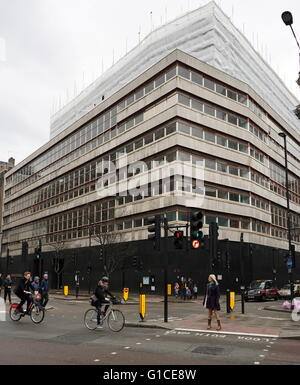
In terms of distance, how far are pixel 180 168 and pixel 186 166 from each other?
2.62ft

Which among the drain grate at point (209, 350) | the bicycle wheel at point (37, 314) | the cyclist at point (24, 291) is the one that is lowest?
the drain grate at point (209, 350)

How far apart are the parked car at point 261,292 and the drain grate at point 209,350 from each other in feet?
77.9

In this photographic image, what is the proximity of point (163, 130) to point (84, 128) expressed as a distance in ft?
62.3

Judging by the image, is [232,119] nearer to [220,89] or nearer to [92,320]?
[220,89]

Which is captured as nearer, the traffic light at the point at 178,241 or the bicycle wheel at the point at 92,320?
the bicycle wheel at the point at 92,320

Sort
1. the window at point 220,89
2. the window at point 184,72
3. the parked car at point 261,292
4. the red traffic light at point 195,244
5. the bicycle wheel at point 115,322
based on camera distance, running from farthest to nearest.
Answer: the window at point 220,89, the window at point 184,72, the parked car at point 261,292, the red traffic light at point 195,244, the bicycle wheel at point 115,322

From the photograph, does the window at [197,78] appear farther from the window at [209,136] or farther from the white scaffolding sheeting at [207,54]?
the window at [209,136]

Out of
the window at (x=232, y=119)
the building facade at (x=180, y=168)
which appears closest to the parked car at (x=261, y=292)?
the building facade at (x=180, y=168)

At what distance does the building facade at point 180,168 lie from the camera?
40375mm

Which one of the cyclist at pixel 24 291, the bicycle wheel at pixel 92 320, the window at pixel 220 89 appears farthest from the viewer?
the window at pixel 220 89

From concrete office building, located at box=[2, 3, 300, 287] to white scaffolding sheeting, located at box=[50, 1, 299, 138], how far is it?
0.94ft

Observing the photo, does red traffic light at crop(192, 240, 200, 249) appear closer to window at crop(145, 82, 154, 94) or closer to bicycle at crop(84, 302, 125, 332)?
bicycle at crop(84, 302, 125, 332)

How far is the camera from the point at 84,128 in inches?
2263
